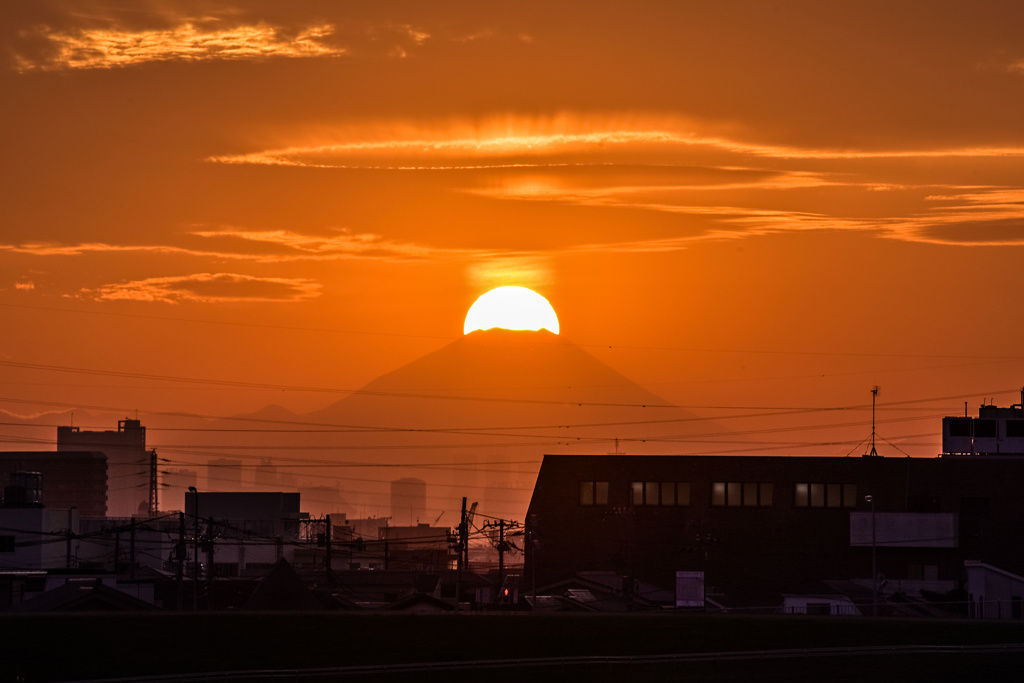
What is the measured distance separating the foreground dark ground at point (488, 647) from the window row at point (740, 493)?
130 feet

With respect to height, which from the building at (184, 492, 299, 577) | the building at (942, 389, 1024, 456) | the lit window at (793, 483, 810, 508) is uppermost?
the building at (942, 389, 1024, 456)

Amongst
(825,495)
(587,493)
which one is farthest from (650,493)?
(825,495)

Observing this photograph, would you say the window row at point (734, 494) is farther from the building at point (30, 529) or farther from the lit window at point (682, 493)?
the building at point (30, 529)

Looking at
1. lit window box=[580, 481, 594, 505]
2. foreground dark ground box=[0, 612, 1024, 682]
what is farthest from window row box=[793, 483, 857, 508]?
Answer: foreground dark ground box=[0, 612, 1024, 682]

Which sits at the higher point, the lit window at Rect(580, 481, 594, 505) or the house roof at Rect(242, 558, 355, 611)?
the lit window at Rect(580, 481, 594, 505)

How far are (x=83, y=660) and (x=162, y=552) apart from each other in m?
99.8

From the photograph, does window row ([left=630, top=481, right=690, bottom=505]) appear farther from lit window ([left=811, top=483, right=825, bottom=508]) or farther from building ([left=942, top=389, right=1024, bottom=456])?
building ([left=942, top=389, right=1024, bottom=456])

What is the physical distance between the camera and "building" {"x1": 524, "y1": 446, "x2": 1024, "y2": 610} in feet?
324

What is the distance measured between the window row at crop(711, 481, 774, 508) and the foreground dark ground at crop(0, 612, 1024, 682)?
130ft

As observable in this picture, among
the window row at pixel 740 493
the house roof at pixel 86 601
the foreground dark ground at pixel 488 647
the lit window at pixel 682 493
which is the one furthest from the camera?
the lit window at pixel 682 493

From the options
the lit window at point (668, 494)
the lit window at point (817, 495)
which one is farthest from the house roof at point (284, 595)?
the lit window at point (817, 495)

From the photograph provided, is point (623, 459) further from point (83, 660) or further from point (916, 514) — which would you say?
point (83, 660)

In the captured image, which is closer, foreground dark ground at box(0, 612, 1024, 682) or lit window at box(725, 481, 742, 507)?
foreground dark ground at box(0, 612, 1024, 682)

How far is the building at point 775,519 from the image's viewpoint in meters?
98.8
